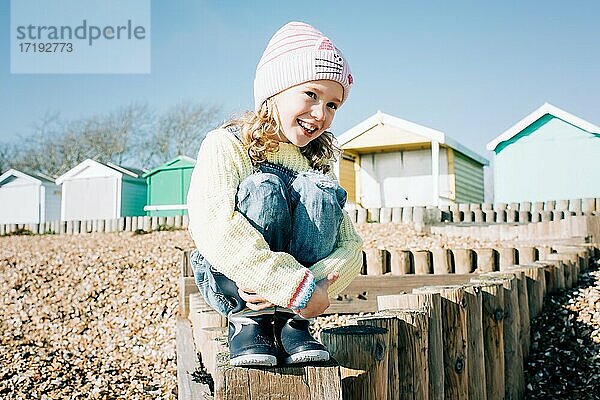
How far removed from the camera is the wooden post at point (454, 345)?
9.05 feet

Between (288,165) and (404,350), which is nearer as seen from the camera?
(288,165)

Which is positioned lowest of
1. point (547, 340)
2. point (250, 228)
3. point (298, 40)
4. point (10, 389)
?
point (10, 389)

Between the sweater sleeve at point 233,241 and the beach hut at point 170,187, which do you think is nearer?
the sweater sleeve at point 233,241

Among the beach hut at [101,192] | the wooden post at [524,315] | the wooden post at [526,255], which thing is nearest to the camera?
the wooden post at [524,315]

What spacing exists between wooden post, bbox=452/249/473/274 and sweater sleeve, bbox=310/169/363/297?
3006mm

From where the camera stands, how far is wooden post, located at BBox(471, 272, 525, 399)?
10.8ft

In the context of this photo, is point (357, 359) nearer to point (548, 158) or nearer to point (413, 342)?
point (413, 342)

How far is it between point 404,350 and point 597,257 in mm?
4059

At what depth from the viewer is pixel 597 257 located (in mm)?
5637

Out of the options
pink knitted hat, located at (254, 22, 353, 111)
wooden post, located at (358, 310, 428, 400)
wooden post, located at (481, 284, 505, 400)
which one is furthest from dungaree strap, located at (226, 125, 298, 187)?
wooden post, located at (481, 284, 505, 400)

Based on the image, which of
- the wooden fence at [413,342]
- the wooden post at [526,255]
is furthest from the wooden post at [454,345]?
the wooden post at [526,255]

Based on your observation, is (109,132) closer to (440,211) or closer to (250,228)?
(440,211)

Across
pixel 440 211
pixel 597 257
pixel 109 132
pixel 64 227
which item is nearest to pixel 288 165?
pixel 597 257

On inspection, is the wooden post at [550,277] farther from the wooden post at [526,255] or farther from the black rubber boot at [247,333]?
the black rubber boot at [247,333]
